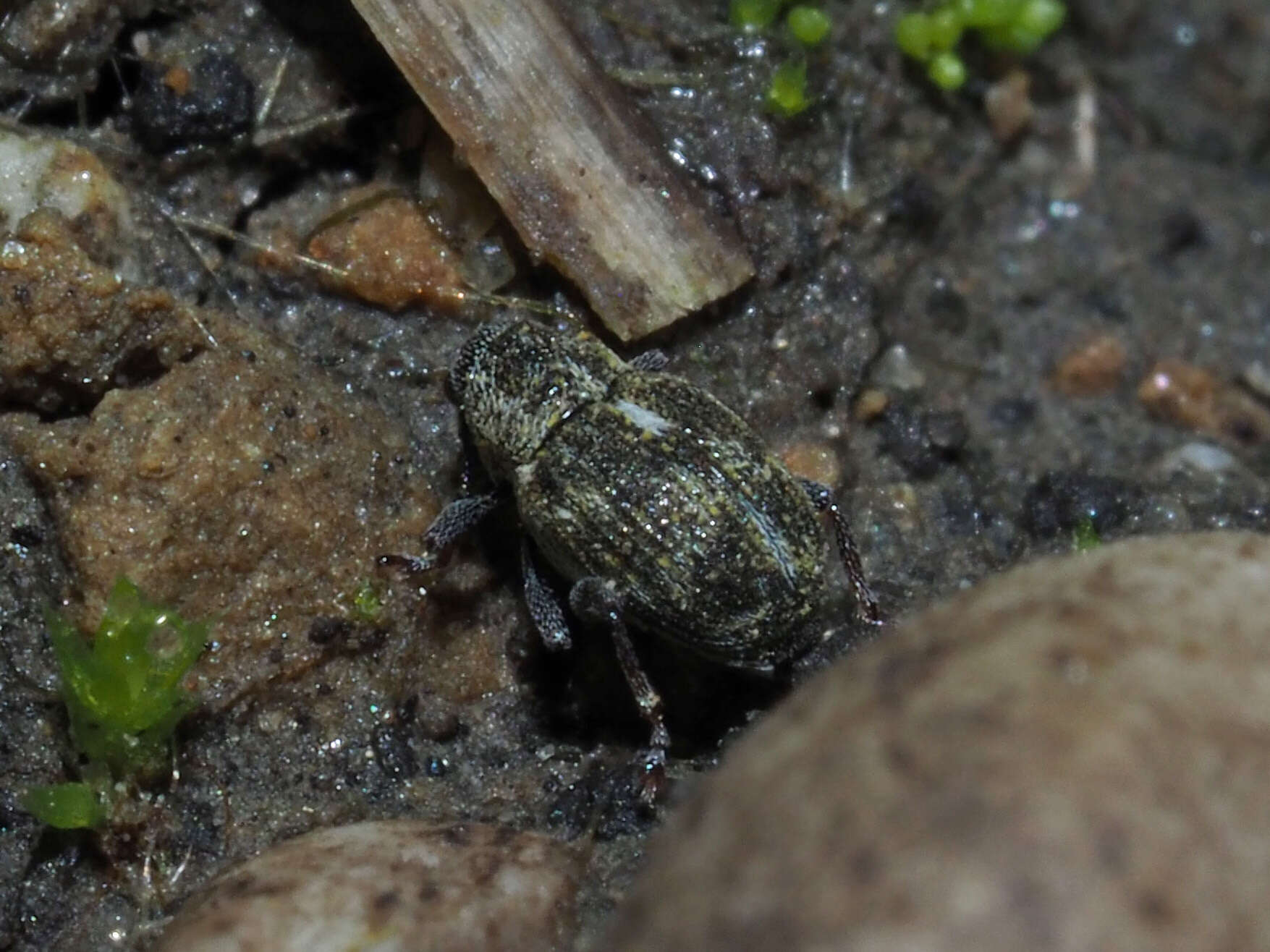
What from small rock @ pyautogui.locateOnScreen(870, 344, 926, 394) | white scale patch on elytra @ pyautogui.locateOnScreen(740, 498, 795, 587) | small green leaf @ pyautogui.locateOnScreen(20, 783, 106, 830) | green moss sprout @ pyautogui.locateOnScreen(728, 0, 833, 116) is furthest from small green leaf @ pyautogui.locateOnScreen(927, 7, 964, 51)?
small green leaf @ pyautogui.locateOnScreen(20, 783, 106, 830)

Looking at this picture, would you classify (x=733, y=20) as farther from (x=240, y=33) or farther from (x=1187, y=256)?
(x=1187, y=256)

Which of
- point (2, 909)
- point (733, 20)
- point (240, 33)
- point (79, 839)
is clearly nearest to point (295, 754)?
point (79, 839)

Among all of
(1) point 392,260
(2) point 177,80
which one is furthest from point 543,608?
(2) point 177,80

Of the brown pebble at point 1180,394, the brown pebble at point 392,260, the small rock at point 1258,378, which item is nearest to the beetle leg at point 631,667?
the brown pebble at point 392,260

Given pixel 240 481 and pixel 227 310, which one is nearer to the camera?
pixel 240 481

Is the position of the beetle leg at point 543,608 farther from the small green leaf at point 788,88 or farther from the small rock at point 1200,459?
the small rock at point 1200,459

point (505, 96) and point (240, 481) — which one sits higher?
point (505, 96)

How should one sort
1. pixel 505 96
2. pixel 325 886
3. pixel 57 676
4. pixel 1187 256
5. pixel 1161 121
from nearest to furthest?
pixel 325 886, pixel 57 676, pixel 505 96, pixel 1187 256, pixel 1161 121
